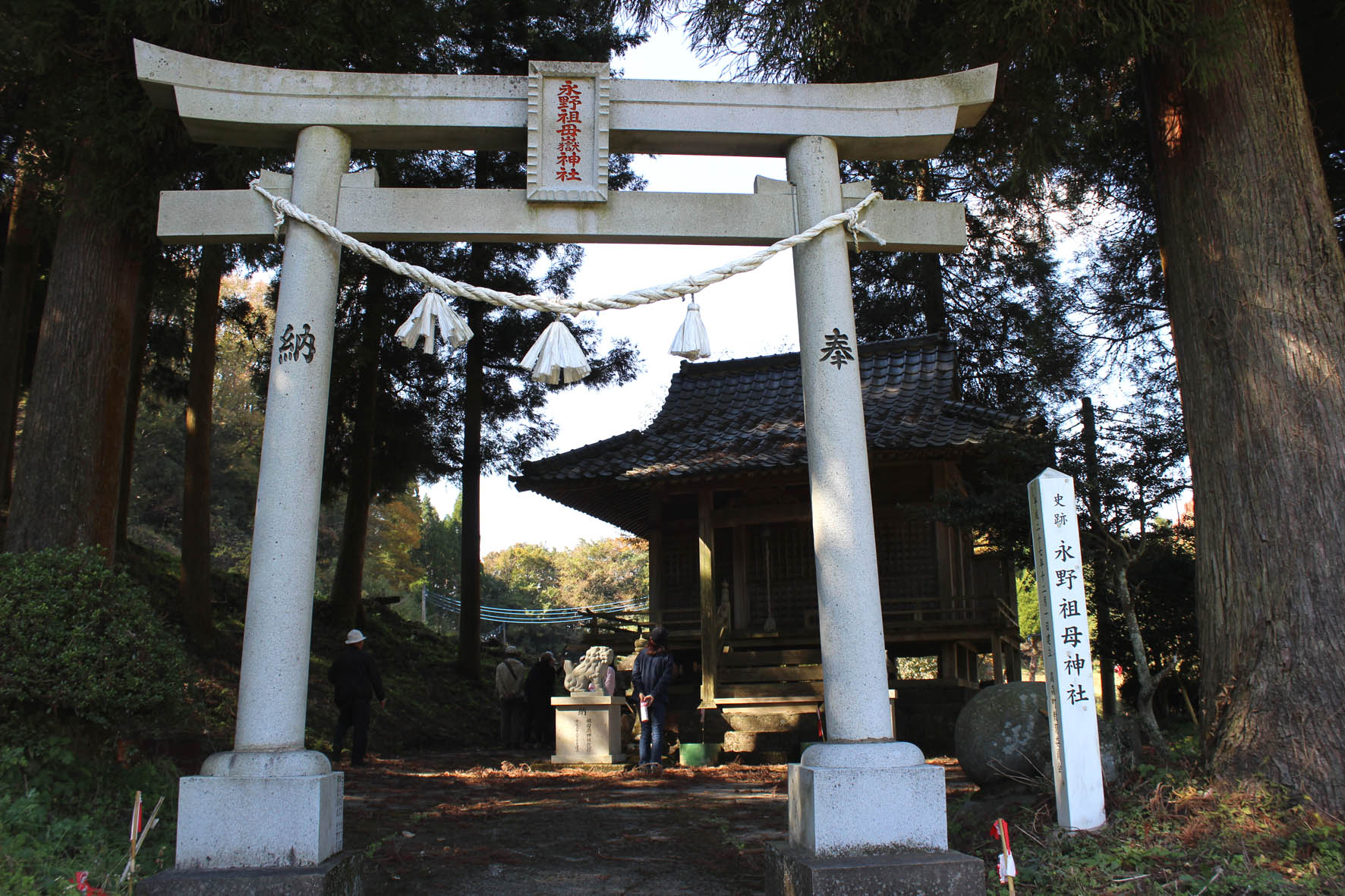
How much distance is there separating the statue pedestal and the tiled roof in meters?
2.56

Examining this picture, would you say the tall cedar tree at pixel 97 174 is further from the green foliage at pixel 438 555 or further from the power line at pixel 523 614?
the green foliage at pixel 438 555

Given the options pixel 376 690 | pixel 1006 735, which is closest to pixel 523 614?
pixel 376 690

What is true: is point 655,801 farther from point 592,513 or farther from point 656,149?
point 592,513

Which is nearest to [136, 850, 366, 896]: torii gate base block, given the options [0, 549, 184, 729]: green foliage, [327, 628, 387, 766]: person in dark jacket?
[0, 549, 184, 729]: green foliage

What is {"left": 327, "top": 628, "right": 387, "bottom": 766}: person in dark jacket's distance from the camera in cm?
962

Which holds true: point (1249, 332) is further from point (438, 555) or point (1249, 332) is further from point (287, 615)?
point (438, 555)

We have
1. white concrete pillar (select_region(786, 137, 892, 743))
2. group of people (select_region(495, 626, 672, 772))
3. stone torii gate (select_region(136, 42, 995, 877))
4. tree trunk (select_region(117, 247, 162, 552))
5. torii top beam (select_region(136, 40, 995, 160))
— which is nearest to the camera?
stone torii gate (select_region(136, 42, 995, 877))

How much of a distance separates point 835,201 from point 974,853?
362cm

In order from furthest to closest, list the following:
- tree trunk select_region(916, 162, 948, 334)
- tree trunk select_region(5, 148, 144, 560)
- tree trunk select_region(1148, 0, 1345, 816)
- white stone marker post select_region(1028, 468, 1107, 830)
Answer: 1. tree trunk select_region(916, 162, 948, 334)
2. tree trunk select_region(5, 148, 144, 560)
3. tree trunk select_region(1148, 0, 1345, 816)
4. white stone marker post select_region(1028, 468, 1107, 830)

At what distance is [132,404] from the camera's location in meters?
13.5

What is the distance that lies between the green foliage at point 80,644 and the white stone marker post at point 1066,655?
194 inches

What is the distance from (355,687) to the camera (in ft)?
31.6

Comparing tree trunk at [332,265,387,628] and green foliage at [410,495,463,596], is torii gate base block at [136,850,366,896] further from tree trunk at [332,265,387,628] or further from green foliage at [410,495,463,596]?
green foliage at [410,495,463,596]

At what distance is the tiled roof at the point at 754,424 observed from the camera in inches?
430
